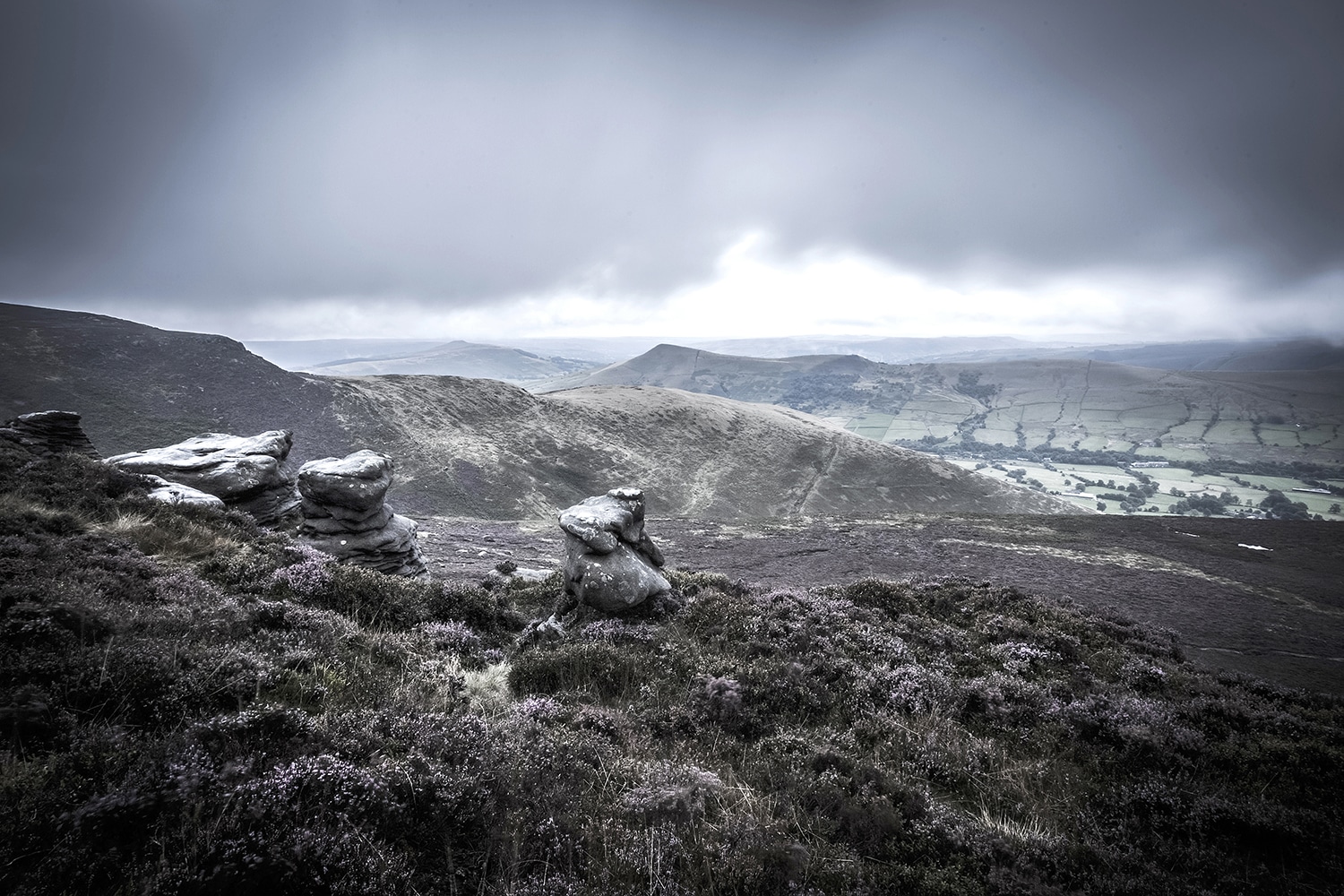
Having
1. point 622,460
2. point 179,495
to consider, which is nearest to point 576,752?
point 179,495

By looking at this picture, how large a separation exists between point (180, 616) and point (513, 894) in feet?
21.5

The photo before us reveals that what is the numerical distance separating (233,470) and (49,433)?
6.51 meters

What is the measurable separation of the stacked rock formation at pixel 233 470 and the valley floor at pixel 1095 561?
6348mm

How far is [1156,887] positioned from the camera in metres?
4.41

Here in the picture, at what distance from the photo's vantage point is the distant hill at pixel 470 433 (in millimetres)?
52656

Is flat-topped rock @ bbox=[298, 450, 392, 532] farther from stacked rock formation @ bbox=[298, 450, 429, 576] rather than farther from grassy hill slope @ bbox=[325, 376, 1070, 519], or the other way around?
grassy hill slope @ bbox=[325, 376, 1070, 519]

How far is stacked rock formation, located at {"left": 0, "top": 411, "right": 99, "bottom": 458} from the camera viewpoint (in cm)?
1586

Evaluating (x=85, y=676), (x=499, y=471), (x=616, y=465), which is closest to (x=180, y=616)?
(x=85, y=676)

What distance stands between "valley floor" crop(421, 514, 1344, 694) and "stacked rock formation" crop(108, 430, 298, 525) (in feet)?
20.8

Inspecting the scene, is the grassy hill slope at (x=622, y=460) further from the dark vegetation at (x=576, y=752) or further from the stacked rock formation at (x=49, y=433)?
the dark vegetation at (x=576, y=752)

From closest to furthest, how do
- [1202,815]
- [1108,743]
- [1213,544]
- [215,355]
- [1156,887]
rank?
[1156,887], [1202,815], [1108,743], [1213,544], [215,355]

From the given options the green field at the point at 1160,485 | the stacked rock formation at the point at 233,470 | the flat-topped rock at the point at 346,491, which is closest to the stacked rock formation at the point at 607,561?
the flat-topped rock at the point at 346,491

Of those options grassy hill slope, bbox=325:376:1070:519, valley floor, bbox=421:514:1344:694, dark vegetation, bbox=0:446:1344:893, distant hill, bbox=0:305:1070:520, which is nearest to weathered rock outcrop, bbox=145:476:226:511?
dark vegetation, bbox=0:446:1344:893

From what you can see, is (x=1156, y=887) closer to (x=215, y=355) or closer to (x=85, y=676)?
(x=85, y=676)
